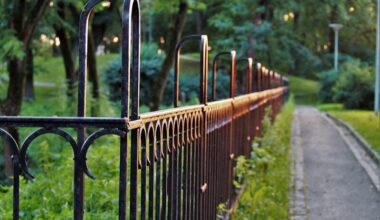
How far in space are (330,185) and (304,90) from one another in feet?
169

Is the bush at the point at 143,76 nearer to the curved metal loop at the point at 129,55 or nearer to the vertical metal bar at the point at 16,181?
the curved metal loop at the point at 129,55

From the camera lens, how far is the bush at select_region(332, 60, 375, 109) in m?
34.0

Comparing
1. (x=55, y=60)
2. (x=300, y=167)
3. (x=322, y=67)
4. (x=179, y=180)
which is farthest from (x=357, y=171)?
(x=55, y=60)

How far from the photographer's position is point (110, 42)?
242 ft

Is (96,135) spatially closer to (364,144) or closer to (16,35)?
(16,35)

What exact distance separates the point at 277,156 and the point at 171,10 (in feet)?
27.0

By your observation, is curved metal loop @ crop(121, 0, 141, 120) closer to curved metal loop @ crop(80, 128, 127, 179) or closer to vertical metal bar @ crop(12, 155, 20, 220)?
curved metal loop @ crop(80, 128, 127, 179)

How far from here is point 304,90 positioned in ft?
198

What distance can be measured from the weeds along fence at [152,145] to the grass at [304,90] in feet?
157

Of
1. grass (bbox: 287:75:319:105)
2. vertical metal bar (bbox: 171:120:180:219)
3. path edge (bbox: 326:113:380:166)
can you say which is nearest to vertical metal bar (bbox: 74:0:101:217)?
vertical metal bar (bbox: 171:120:180:219)

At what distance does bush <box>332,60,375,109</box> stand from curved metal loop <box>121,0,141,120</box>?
3222 centimetres

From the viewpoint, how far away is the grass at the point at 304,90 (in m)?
54.2

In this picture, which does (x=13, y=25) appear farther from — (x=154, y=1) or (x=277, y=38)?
(x=277, y=38)

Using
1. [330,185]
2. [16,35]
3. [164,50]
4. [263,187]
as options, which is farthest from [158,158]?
[164,50]
